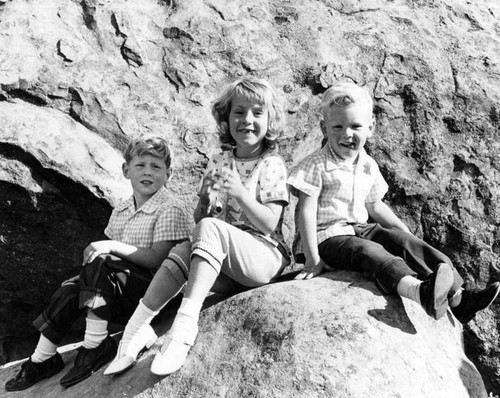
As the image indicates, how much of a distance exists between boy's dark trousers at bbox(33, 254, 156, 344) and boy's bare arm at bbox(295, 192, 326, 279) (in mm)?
788

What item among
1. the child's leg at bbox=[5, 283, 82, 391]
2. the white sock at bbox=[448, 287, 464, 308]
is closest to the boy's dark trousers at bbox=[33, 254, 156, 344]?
the child's leg at bbox=[5, 283, 82, 391]

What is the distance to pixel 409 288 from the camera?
3.09 metres

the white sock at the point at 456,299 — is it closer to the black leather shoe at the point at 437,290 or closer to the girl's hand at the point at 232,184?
→ the black leather shoe at the point at 437,290

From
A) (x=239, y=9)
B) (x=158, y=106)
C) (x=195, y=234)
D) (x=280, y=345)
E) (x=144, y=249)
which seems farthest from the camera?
(x=239, y=9)

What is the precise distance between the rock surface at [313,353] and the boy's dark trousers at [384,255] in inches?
3.8

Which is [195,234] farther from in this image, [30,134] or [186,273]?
[30,134]

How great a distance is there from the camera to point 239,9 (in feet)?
15.2

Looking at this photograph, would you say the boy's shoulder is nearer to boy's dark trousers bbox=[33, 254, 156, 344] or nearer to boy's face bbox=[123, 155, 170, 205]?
boy's face bbox=[123, 155, 170, 205]

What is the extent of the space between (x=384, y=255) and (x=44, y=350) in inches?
68.6

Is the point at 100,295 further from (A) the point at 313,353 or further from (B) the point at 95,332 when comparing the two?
(A) the point at 313,353

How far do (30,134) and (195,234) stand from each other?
1359mm

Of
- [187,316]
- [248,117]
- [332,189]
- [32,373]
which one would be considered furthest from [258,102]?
[32,373]

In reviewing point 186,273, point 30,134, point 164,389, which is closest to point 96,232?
point 30,134

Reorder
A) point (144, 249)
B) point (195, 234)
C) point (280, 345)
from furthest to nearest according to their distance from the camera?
point (144, 249), point (195, 234), point (280, 345)
